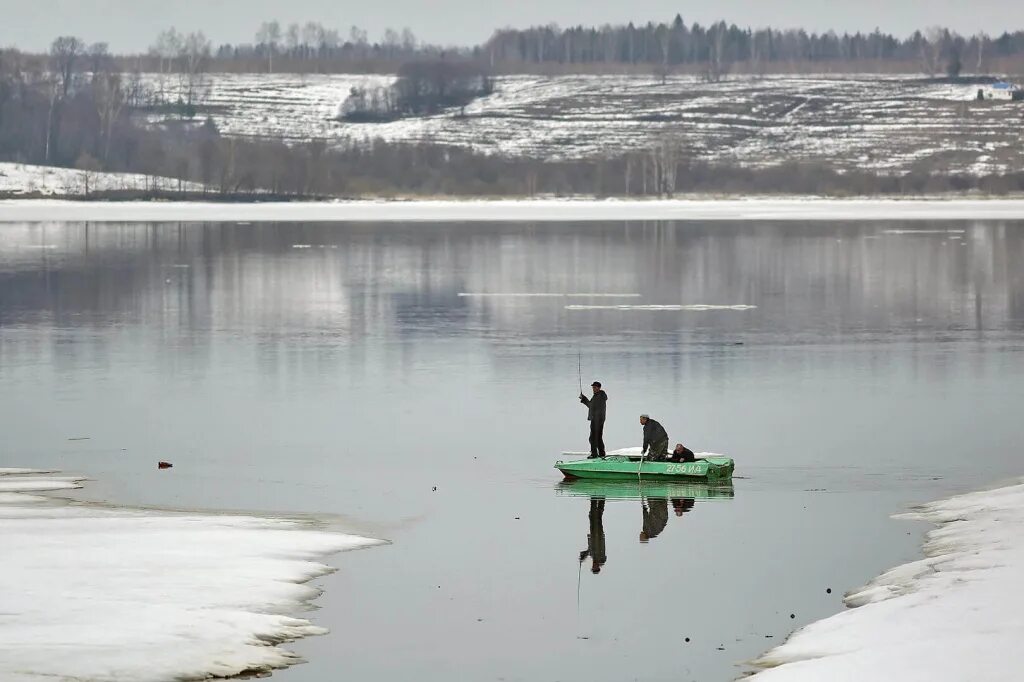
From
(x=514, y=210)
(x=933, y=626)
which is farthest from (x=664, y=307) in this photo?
(x=514, y=210)

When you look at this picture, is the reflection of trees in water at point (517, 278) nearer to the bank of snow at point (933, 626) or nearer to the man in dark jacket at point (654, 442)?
the man in dark jacket at point (654, 442)

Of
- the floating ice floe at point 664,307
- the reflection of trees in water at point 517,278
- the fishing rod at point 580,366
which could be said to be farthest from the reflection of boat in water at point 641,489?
the floating ice floe at point 664,307

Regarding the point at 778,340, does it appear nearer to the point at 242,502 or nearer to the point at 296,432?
the point at 296,432

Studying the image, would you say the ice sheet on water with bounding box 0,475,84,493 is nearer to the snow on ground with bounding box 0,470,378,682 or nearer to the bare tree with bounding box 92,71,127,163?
the snow on ground with bounding box 0,470,378,682

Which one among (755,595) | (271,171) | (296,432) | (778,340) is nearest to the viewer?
(755,595)

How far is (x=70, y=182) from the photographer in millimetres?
150875

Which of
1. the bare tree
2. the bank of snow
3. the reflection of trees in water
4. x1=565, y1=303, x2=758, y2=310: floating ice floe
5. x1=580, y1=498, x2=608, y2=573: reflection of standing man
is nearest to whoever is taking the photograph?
the bank of snow

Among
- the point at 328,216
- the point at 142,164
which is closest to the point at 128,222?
the point at 328,216

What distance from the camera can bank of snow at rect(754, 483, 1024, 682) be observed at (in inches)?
531

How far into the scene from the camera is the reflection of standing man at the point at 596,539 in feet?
60.1

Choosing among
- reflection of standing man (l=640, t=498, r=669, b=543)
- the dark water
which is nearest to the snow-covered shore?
the dark water

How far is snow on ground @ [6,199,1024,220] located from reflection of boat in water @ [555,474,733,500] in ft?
277

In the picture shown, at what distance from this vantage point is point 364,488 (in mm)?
22453

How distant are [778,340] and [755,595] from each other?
22.1 metres
